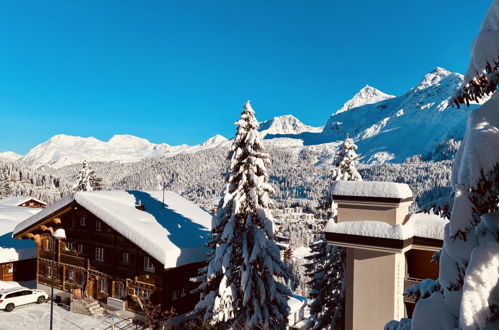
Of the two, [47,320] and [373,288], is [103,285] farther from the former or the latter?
[373,288]

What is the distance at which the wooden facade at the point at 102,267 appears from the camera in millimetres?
25328

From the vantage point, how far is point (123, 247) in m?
26.9

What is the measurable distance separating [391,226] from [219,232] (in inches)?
403

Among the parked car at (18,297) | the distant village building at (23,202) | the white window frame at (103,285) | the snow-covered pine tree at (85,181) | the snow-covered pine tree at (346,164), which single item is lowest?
the parked car at (18,297)

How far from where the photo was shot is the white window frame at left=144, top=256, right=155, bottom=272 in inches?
998

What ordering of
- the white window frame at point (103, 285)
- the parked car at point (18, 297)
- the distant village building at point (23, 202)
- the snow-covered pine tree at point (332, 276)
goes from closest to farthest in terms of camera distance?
the snow-covered pine tree at point (332, 276) → the parked car at point (18, 297) → the white window frame at point (103, 285) → the distant village building at point (23, 202)

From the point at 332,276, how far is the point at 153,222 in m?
13.5

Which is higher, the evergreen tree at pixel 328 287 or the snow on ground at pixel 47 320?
the evergreen tree at pixel 328 287

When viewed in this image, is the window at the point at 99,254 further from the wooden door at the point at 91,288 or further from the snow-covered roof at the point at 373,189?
the snow-covered roof at the point at 373,189

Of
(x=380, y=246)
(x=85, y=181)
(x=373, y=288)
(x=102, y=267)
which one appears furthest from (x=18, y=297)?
(x=85, y=181)

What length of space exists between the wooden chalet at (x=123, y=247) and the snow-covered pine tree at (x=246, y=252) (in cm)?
467

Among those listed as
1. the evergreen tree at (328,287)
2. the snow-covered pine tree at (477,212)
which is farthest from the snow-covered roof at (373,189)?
the snow-covered pine tree at (477,212)

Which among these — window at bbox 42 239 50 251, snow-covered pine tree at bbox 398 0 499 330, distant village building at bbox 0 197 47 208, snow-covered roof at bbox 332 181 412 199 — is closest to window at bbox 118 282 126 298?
window at bbox 42 239 50 251

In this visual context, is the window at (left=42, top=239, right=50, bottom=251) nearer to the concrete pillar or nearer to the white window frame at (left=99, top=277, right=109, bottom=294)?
the white window frame at (left=99, top=277, right=109, bottom=294)
